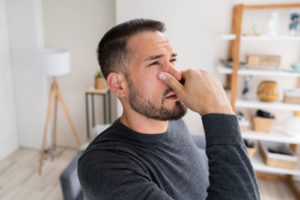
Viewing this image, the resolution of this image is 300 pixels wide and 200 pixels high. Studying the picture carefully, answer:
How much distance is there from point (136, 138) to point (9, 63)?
2.78m

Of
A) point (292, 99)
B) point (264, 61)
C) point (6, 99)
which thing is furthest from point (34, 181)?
point (292, 99)

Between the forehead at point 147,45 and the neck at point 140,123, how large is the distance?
23 cm

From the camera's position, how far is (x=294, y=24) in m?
2.19

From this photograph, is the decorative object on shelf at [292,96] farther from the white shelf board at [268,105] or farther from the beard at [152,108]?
the beard at [152,108]

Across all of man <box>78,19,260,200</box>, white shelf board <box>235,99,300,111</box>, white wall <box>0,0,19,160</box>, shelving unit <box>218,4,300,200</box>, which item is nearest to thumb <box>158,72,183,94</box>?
man <box>78,19,260,200</box>

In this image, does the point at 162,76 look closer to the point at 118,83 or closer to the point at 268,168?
the point at 118,83

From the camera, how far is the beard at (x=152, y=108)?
0.94 m

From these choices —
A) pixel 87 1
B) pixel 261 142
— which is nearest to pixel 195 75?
pixel 261 142

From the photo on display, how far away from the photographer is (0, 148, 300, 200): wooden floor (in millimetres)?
2512

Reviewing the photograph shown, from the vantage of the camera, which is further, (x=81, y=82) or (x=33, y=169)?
(x=81, y=82)

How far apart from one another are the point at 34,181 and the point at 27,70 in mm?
1305

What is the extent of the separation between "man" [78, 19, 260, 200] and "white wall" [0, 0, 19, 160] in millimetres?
2493

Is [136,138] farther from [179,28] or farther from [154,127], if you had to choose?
[179,28]

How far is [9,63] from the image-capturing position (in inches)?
124
